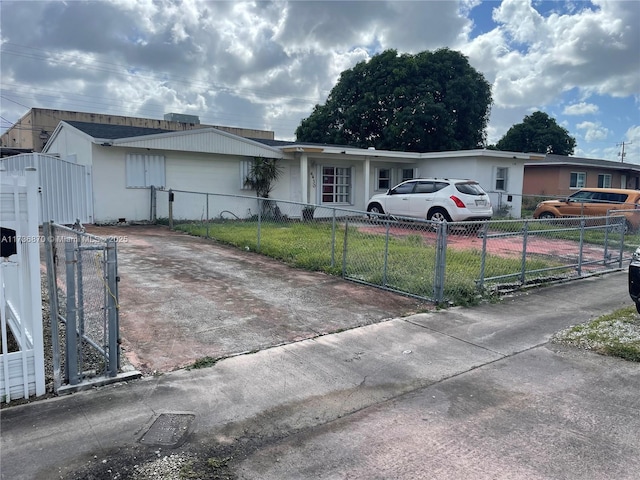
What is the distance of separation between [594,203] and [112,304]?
17.3m

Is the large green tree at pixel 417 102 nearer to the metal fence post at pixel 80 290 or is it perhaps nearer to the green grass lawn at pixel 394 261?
the green grass lawn at pixel 394 261

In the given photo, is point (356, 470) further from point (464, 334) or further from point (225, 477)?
point (464, 334)

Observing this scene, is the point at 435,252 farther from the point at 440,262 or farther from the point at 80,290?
the point at 80,290

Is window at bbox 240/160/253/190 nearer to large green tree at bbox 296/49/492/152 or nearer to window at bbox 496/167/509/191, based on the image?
window at bbox 496/167/509/191

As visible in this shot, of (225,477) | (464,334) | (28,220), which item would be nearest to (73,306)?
(28,220)

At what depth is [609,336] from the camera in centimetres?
562

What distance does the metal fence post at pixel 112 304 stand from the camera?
13.5 feet

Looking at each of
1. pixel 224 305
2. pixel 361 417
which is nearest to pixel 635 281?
pixel 361 417

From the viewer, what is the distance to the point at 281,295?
7223 millimetres

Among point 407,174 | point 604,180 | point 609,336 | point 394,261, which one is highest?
point 604,180

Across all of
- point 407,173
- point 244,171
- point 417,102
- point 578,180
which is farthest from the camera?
point 417,102

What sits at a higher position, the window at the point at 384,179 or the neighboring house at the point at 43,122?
the neighboring house at the point at 43,122

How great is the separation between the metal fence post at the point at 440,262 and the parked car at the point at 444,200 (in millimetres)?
6997

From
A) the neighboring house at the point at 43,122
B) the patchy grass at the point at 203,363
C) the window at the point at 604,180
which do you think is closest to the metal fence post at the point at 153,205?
the patchy grass at the point at 203,363
